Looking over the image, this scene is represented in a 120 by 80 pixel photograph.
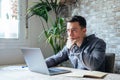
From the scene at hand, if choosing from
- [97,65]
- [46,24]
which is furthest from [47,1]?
[97,65]

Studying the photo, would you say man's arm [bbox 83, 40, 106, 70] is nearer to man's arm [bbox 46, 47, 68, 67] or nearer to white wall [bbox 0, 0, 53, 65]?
man's arm [bbox 46, 47, 68, 67]

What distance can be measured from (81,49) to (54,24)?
3.48ft

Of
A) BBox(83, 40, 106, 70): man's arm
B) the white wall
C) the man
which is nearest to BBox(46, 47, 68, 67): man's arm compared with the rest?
the man

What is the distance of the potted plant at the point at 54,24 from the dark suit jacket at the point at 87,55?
0.69 meters

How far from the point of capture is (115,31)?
2.75 meters

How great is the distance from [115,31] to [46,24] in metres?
1.20

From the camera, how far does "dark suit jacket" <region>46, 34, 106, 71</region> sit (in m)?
2.00

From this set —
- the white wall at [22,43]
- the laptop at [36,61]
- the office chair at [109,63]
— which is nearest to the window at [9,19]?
the white wall at [22,43]

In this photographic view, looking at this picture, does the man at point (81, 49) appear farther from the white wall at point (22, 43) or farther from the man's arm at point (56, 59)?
the white wall at point (22, 43)

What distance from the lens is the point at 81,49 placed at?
2223mm

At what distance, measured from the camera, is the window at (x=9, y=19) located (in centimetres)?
298

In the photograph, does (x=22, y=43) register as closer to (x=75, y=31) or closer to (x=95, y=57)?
(x=75, y=31)

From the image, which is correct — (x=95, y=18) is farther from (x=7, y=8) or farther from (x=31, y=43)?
(x=7, y=8)

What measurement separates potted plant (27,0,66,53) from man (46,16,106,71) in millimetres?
689
